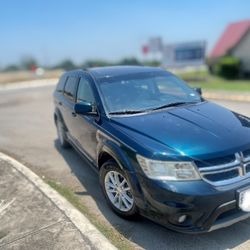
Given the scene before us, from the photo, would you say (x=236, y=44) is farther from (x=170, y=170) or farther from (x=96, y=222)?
(x=170, y=170)

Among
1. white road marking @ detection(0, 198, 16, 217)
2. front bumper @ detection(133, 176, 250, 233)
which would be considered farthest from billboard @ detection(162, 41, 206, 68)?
front bumper @ detection(133, 176, 250, 233)

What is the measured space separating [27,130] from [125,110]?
220 inches

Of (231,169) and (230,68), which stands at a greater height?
(231,169)

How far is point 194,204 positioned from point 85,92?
2.72 m

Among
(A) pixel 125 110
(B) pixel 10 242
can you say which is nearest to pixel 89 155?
(A) pixel 125 110

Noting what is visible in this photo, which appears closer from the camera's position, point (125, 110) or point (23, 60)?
point (125, 110)

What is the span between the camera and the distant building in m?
27.5

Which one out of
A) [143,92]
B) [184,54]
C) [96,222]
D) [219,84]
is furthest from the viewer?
[184,54]

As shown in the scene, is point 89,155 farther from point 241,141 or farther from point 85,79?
point 241,141

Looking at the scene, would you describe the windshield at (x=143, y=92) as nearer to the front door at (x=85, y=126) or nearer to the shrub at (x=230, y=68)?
the front door at (x=85, y=126)

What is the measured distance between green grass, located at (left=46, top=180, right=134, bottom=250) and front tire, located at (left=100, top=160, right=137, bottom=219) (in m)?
0.25

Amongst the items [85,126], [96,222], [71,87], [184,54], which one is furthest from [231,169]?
[184,54]

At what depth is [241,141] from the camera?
11.6ft

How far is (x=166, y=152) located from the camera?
3.37 metres
